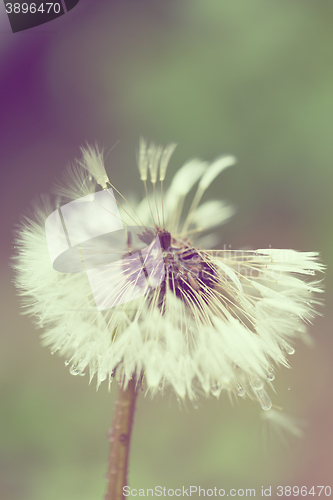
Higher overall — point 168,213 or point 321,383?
point 168,213

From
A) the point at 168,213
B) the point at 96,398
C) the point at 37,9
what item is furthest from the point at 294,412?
the point at 37,9

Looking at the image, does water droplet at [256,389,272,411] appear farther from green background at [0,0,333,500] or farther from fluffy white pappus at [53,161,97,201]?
green background at [0,0,333,500]

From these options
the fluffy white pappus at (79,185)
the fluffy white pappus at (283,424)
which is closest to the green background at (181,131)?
the fluffy white pappus at (283,424)

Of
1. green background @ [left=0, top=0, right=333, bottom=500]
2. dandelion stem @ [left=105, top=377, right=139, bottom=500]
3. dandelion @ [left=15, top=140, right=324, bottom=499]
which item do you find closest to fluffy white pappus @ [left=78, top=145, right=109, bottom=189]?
dandelion @ [left=15, top=140, right=324, bottom=499]

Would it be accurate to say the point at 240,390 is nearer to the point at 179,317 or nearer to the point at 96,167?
the point at 179,317

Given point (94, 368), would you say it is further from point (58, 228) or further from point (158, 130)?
point (158, 130)

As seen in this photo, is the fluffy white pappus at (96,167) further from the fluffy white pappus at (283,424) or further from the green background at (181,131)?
the fluffy white pappus at (283,424)

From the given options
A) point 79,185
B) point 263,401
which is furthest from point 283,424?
point 79,185
